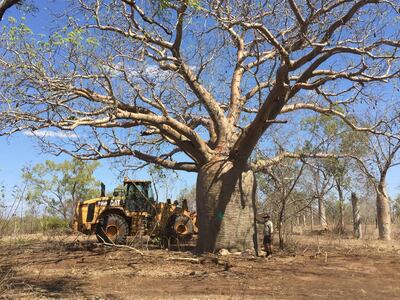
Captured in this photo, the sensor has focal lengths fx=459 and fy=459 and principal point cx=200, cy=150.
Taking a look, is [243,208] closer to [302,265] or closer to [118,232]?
[302,265]

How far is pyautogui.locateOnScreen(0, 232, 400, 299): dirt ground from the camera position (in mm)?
7348

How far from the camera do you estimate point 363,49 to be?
32.7 feet

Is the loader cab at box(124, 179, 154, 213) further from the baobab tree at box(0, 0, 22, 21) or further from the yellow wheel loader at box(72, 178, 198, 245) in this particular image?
the baobab tree at box(0, 0, 22, 21)

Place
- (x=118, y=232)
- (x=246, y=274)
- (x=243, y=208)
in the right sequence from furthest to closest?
(x=118, y=232) → (x=243, y=208) → (x=246, y=274)

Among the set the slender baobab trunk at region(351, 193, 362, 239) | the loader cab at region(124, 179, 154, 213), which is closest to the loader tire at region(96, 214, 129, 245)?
the loader cab at region(124, 179, 154, 213)

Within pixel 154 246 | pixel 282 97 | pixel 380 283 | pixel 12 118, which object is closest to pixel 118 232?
pixel 154 246

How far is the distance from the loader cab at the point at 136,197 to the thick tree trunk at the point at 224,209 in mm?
3939

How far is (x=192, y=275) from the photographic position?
916 cm

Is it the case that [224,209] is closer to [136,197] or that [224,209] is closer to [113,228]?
[113,228]

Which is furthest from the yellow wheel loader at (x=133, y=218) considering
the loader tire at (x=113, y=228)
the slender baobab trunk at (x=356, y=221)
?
the slender baobab trunk at (x=356, y=221)

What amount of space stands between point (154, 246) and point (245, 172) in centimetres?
392

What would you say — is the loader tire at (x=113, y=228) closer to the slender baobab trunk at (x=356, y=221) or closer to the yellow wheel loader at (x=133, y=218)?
the yellow wheel loader at (x=133, y=218)

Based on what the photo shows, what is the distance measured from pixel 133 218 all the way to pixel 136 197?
0.80m

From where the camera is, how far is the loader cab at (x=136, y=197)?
1573 centimetres
